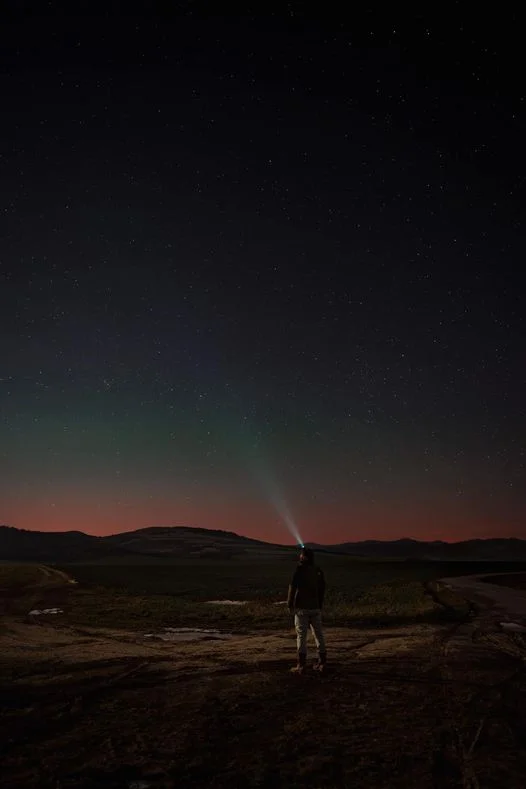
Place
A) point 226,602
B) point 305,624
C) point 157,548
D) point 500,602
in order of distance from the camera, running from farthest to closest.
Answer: point 157,548
point 226,602
point 500,602
point 305,624

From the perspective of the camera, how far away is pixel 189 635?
17.0m

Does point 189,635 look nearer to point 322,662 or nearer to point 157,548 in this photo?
point 322,662

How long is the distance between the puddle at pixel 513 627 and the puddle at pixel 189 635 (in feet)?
26.1

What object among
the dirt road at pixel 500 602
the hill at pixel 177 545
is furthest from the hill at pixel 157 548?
the dirt road at pixel 500 602

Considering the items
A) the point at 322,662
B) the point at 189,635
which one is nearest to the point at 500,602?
the point at 189,635

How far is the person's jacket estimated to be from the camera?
10.2 m

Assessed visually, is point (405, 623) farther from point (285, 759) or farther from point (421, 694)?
point (285, 759)

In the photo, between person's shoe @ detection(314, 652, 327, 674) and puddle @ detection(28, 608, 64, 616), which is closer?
person's shoe @ detection(314, 652, 327, 674)

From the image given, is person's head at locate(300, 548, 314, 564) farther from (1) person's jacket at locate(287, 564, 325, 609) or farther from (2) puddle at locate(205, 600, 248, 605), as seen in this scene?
(2) puddle at locate(205, 600, 248, 605)

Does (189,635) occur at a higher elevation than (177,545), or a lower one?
lower

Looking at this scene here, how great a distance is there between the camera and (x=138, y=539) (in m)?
152

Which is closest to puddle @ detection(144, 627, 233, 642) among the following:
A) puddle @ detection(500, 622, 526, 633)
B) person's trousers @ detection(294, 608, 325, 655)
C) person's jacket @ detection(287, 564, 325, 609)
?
person's trousers @ detection(294, 608, 325, 655)

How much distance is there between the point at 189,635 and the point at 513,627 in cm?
949

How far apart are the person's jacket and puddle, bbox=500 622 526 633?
347 inches
